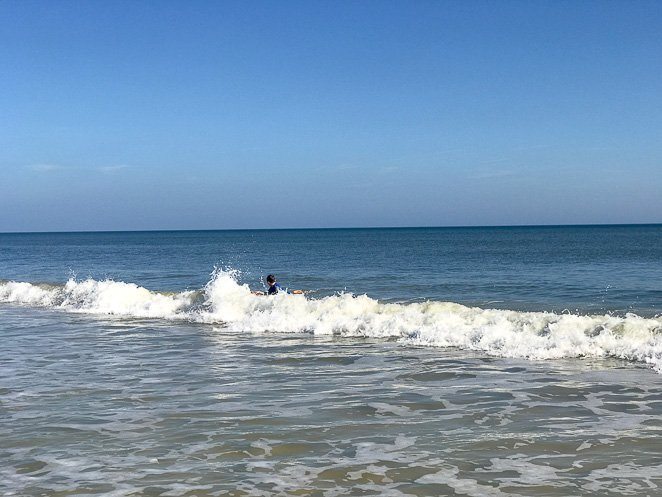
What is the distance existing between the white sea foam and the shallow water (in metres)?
1.03

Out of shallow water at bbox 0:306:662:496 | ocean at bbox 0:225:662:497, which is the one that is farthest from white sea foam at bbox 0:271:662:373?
shallow water at bbox 0:306:662:496

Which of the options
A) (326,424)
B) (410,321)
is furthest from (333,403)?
(410,321)

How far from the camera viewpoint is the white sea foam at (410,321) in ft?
46.4

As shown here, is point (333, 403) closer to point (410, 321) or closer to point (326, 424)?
point (326, 424)

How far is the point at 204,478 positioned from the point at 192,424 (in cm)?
199

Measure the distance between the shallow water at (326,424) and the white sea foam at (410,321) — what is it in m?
1.03

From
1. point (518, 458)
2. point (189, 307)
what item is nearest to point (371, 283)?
point (189, 307)

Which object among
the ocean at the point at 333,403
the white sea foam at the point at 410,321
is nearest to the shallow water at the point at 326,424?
the ocean at the point at 333,403

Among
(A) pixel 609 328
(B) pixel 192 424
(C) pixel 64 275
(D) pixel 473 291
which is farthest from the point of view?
(C) pixel 64 275

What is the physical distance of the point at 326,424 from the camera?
29.0 ft

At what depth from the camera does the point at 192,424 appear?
894 centimetres

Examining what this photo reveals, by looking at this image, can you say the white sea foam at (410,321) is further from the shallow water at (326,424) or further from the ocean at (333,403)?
the shallow water at (326,424)

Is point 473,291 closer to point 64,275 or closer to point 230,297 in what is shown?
point 230,297

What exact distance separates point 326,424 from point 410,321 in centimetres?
924
